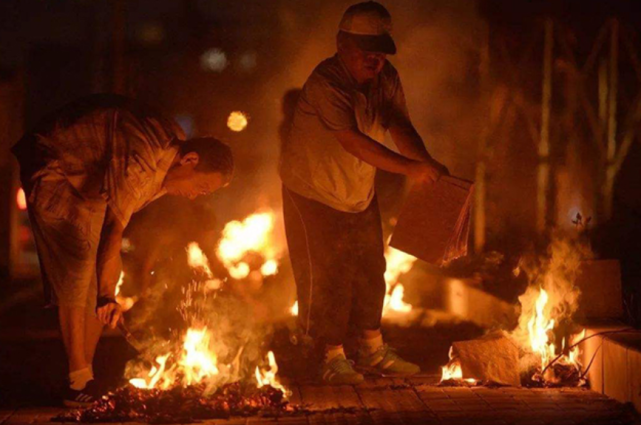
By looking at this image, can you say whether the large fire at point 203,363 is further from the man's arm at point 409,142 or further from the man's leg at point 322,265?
→ the man's arm at point 409,142

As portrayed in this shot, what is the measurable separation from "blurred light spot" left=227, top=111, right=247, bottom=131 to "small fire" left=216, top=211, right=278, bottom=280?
0.99 m

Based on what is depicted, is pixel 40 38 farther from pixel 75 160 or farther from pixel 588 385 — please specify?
pixel 588 385

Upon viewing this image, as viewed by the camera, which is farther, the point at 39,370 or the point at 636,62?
the point at 636,62

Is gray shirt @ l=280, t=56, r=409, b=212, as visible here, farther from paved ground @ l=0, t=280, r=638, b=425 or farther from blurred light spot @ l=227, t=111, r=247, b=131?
blurred light spot @ l=227, t=111, r=247, b=131

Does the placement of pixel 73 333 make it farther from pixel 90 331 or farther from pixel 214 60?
pixel 214 60

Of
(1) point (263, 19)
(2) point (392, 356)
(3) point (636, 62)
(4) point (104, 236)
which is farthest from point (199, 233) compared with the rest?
(3) point (636, 62)

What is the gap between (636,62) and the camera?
11453mm

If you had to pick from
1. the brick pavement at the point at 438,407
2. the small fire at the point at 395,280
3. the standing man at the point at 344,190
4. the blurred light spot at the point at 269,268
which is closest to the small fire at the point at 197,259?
the blurred light spot at the point at 269,268

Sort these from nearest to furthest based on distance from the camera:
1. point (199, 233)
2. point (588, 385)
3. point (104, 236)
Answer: point (104, 236) < point (588, 385) < point (199, 233)

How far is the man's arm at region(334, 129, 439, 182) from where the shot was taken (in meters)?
7.13

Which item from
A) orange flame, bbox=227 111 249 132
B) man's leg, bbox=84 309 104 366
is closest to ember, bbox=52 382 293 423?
→ man's leg, bbox=84 309 104 366

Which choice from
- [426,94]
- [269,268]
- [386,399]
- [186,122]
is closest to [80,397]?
[386,399]

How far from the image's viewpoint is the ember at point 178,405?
20.0ft

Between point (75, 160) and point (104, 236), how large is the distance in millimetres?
559
